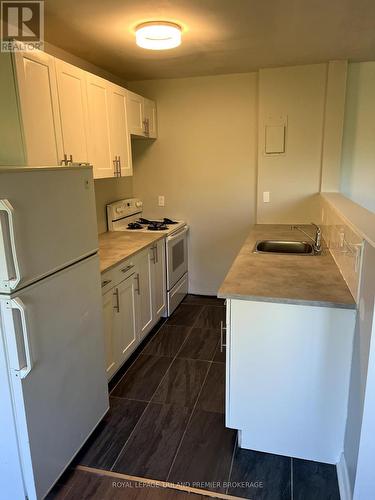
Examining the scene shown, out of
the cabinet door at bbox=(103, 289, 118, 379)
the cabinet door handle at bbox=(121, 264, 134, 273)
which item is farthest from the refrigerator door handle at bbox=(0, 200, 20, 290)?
the cabinet door handle at bbox=(121, 264, 134, 273)

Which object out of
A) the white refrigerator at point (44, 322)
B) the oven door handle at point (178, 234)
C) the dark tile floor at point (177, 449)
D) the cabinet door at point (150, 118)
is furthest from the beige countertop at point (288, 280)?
the cabinet door at point (150, 118)

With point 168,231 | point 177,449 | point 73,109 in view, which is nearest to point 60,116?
point 73,109

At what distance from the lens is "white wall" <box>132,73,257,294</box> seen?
379 cm

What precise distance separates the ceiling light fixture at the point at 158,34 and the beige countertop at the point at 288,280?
1.49 metres

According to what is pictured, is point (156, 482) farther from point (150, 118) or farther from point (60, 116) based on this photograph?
point (150, 118)

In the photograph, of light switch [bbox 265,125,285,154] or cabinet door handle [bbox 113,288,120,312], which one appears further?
light switch [bbox 265,125,285,154]

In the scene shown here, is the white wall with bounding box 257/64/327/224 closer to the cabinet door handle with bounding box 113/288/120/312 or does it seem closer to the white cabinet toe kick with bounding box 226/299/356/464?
the cabinet door handle with bounding box 113/288/120/312

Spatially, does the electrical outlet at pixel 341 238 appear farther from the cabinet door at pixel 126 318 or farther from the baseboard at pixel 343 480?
the cabinet door at pixel 126 318

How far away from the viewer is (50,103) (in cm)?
217

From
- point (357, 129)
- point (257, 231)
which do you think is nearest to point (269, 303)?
point (257, 231)

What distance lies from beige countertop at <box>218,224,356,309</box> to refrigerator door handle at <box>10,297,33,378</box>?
894 mm

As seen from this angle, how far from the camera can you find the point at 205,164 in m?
3.98

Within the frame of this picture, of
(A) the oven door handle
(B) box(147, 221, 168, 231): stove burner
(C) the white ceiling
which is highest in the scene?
(C) the white ceiling

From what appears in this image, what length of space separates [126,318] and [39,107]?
1.53 metres
